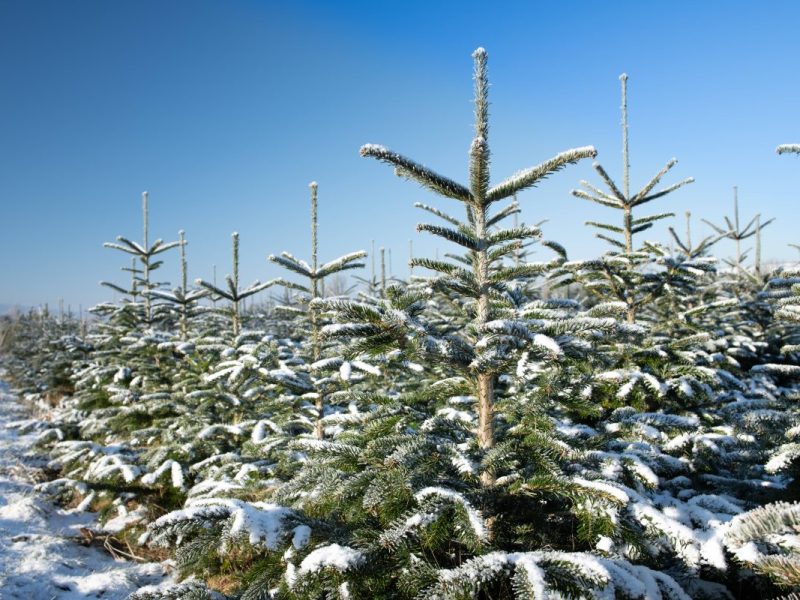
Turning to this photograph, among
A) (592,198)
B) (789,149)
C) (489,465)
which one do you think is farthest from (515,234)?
(592,198)

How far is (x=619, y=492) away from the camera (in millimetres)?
2141

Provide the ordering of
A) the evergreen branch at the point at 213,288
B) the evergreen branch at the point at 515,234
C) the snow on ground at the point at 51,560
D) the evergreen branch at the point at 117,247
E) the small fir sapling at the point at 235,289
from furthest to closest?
the evergreen branch at the point at 117,247, the small fir sapling at the point at 235,289, the evergreen branch at the point at 213,288, the snow on ground at the point at 51,560, the evergreen branch at the point at 515,234

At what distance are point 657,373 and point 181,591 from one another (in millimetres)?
5050

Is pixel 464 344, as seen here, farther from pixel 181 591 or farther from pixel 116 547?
pixel 116 547

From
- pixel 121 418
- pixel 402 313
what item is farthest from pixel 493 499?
pixel 121 418

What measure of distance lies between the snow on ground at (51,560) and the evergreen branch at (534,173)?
17.3 ft

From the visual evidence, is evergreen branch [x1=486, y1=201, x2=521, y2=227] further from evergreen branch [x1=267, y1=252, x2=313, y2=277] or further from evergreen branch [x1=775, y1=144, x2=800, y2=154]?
evergreen branch [x1=267, y1=252, x2=313, y2=277]

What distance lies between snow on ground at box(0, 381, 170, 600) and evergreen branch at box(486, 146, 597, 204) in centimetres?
528

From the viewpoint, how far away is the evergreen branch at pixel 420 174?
2.52m

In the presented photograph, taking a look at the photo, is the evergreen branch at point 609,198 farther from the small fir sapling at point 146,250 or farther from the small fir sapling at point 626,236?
the small fir sapling at point 146,250

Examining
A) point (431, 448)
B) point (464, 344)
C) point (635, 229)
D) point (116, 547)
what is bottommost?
point (116, 547)

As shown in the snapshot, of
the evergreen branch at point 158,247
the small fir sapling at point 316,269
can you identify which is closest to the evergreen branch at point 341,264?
the small fir sapling at point 316,269

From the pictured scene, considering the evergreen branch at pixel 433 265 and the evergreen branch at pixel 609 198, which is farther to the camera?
the evergreen branch at pixel 609 198

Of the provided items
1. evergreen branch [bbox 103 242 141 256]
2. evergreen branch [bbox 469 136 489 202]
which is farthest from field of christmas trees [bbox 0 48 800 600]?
evergreen branch [bbox 103 242 141 256]
